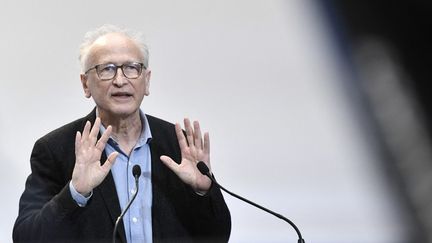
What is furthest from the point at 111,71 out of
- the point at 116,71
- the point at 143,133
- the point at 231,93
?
the point at 231,93

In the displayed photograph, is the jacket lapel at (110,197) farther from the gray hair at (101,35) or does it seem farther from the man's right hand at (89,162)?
the gray hair at (101,35)

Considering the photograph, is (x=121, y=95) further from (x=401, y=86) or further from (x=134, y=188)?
(x=401, y=86)

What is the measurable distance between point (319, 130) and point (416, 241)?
989 millimetres

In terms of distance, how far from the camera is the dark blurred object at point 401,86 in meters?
0.64

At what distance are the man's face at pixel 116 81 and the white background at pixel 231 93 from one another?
27 cm

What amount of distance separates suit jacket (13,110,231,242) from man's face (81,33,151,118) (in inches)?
3.3

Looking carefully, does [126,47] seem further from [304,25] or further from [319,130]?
[319,130]

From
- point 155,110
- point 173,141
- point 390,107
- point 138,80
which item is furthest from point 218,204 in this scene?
point 390,107

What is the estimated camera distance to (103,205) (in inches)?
53.2

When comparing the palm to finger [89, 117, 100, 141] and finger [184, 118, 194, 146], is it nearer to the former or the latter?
finger [184, 118, 194, 146]

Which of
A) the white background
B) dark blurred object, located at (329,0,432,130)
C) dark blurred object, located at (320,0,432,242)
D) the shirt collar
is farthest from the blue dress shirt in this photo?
dark blurred object, located at (329,0,432,130)

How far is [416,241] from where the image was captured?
74cm

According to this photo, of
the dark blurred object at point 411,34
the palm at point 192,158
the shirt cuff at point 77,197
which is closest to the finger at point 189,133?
the palm at point 192,158

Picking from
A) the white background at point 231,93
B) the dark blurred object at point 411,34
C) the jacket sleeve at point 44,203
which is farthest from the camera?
the white background at point 231,93
